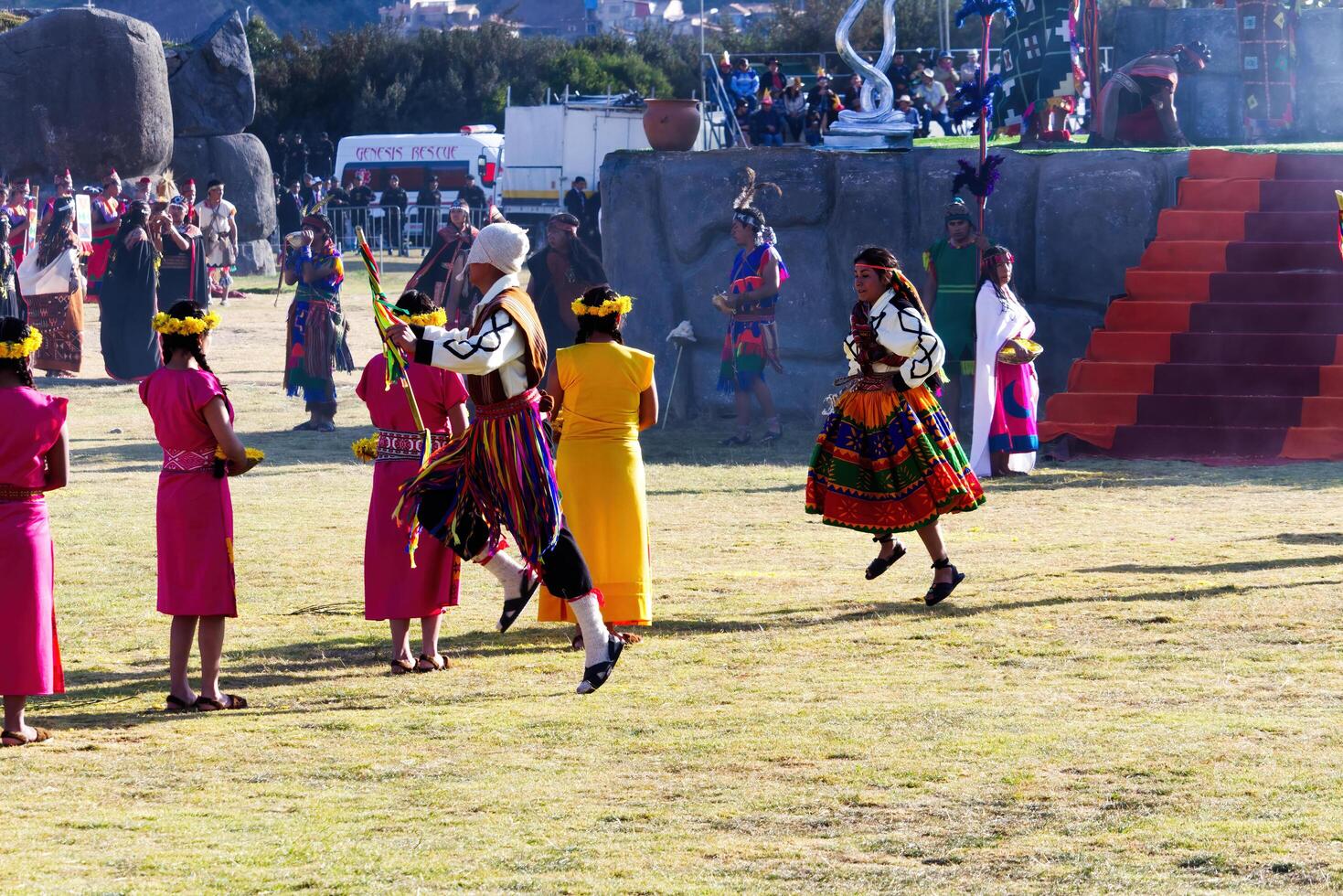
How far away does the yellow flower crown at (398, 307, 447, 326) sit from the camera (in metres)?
7.68

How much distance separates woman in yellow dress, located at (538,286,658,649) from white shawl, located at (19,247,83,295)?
1378cm

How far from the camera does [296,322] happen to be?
53.5 ft

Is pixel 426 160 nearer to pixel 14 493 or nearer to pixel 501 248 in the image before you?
pixel 501 248

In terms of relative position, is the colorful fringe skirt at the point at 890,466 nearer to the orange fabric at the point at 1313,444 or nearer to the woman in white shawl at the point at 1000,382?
the woman in white shawl at the point at 1000,382

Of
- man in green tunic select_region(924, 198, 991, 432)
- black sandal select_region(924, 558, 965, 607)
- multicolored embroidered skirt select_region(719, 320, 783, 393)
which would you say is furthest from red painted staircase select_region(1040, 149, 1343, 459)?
black sandal select_region(924, 558, 965, 607)

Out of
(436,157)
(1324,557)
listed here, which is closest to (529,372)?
(1324,557)

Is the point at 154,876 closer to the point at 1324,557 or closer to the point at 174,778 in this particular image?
the point at 174,778

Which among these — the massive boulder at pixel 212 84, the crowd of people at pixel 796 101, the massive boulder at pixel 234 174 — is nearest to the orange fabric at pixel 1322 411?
the crowd of people at pixel 796 101

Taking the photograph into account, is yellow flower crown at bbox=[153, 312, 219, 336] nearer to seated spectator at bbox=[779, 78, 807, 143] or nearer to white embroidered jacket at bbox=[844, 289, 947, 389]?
white embroidered jacket at bbox=[844, 289, 947, 389]

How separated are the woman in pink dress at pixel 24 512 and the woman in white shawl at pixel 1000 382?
8.55 meters

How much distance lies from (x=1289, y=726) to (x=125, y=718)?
4322mm

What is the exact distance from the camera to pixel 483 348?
6887mm

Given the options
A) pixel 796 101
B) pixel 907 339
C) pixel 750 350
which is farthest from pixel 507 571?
pixel 796 101

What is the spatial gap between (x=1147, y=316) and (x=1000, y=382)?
7.76 ft
